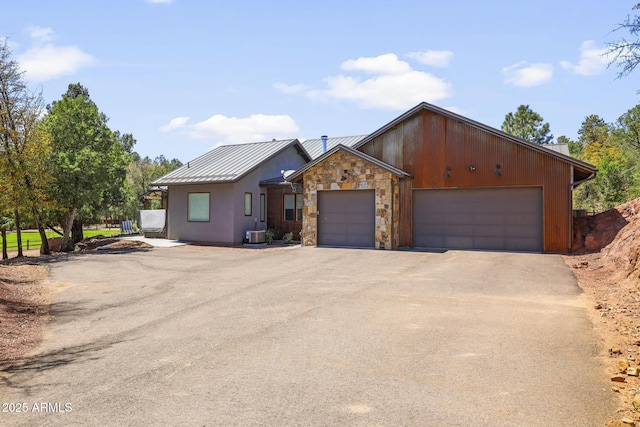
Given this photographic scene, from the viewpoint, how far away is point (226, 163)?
76.0 ft

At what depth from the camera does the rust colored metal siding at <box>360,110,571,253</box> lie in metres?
16.5

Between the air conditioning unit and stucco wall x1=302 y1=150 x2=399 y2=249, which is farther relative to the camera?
the air conditioning unit

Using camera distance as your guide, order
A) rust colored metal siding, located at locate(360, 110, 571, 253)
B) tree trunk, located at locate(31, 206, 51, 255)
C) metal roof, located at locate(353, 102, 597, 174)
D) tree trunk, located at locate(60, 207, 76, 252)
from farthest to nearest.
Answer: tree trunk, located at locate(60, 207, 76, 252)
tree trunk, located at locate(31, 206, 51, 255)
rust colored metal siding, located at locate(360, 110, 571, 253)
metal roof, located at locate(353, 102, 597, 174)

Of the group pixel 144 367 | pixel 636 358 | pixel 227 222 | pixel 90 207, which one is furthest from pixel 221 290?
pixel 90 207

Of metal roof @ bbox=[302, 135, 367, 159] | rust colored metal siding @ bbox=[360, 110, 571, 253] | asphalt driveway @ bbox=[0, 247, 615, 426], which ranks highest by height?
metal roof @ bbox=[302, 135, 367, 159]

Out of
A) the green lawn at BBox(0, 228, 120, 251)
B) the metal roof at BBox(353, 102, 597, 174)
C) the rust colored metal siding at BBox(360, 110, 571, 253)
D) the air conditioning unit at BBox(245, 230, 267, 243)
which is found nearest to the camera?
the metal roof at BBox(353, 102, 597, 174)

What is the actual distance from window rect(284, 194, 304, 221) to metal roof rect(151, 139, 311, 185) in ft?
7.66

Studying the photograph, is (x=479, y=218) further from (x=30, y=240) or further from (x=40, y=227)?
(x=30, y=240)

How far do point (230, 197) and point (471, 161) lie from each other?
10786mm

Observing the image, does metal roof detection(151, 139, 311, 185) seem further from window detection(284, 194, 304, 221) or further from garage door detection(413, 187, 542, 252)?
garage door detection(413, 187, 542, 252)

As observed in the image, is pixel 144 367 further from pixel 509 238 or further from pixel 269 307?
pixel 509 238

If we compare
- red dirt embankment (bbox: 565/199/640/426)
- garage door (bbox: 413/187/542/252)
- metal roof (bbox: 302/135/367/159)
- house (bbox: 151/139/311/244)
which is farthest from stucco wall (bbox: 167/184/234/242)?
red dirt embankment (bbox: 565/199/640/426)

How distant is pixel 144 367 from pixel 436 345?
12.1ft

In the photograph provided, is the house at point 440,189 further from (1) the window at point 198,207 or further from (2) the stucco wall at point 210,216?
(1) the window at point 198,207
